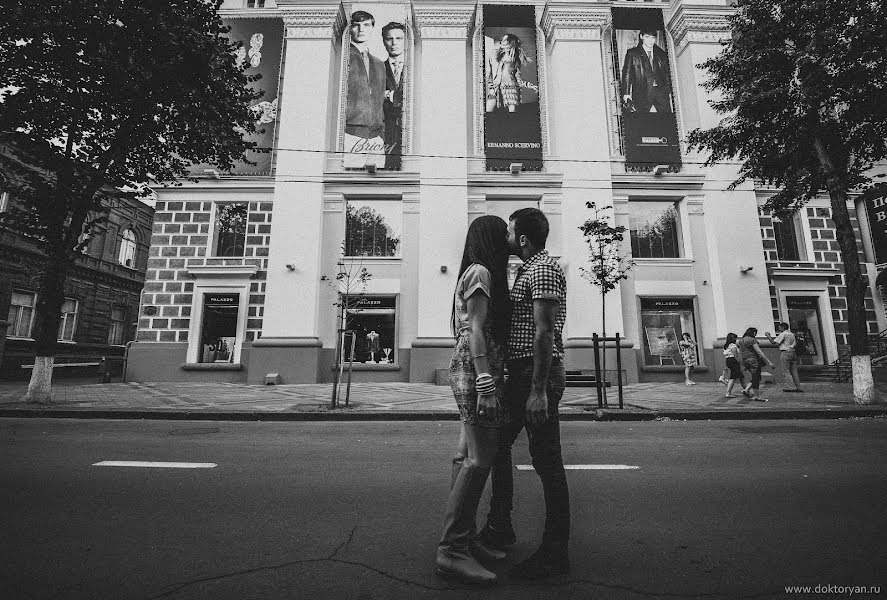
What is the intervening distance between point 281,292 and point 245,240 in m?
3.16

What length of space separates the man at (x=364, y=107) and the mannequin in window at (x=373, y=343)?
6528 mm

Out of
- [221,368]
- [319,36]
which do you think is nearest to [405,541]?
[221,368]

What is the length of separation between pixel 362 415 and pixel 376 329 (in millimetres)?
7478

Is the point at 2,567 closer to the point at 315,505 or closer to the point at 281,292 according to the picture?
the point at 315,505

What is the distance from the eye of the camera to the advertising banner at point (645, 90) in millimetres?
16703

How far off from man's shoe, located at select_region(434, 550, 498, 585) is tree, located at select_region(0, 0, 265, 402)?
Answer: 1125 centimetres

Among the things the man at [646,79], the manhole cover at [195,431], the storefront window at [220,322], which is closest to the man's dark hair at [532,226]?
the manhole cover at [195,431]

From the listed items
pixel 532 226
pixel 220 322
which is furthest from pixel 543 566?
pixel 220 322

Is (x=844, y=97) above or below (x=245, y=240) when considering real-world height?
above

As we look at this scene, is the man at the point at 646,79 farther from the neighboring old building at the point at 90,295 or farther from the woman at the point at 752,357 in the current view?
the neighboring old building at the point at 90,295

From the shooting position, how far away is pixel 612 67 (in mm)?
17844

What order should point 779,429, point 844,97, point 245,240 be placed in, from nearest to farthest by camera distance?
point 779,429 → point 844,97 → point 245,240

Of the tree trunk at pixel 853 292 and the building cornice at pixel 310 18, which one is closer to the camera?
the tree trunk at pixel 853 292

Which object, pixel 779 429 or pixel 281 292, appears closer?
pixel 779 429
